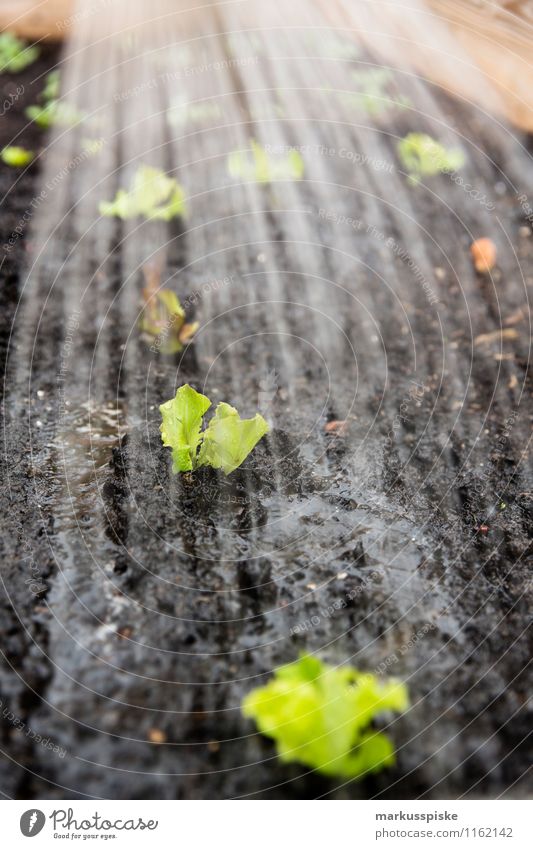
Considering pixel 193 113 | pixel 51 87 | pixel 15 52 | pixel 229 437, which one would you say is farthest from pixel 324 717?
pixel 15 52

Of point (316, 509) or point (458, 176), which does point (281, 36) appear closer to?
point (458, 176)

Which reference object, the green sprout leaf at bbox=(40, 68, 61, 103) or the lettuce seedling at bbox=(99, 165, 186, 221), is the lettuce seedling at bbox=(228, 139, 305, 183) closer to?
the lettuce seedling at bbox=(99, 165, 186, 221)

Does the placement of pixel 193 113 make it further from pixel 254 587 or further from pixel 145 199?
pixel 254 587

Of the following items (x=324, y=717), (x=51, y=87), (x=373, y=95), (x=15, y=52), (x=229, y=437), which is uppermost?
(x=15, y=52)

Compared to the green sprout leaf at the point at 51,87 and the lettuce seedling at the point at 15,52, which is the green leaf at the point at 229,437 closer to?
the green sprout leaf at the point at 51,87

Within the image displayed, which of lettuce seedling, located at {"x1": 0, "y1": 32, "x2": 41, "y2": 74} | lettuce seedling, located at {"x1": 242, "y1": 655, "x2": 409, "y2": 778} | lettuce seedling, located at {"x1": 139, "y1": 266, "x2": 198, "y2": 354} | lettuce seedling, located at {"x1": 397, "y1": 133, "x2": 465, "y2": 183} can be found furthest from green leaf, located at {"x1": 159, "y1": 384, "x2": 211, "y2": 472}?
lettuce seedling, located at {"x1": 0, "y1": 32, "x2": 41, "y2": 74}

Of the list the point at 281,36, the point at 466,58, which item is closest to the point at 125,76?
the point at 281,36
